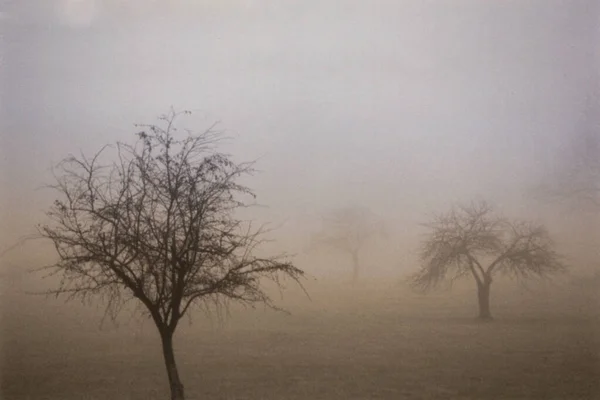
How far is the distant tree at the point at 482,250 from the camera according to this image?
10000 millimetres

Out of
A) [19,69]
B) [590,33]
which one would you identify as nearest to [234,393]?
[19,69]

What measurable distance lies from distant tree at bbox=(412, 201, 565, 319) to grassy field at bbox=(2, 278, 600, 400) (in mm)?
320

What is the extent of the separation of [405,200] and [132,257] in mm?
4584

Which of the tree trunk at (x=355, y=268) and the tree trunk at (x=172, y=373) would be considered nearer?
the tree trunk at (x=172, y=373)

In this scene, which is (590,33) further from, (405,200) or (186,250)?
(186,250)

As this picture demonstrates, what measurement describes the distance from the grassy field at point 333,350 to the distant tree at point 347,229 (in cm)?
75

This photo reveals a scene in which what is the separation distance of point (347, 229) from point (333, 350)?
1.86 m

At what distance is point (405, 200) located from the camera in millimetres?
10203

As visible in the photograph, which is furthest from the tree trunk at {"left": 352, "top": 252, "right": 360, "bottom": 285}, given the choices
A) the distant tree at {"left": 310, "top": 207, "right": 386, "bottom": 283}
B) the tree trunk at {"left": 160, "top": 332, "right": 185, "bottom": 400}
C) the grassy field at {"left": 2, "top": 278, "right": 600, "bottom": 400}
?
the tree trunk at {"left": 160, "top": 332, "right": 185, "bottom": 400}

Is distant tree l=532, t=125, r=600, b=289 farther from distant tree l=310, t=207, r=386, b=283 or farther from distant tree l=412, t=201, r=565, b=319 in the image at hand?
distant tree l=310, t=207, r=386, b=283

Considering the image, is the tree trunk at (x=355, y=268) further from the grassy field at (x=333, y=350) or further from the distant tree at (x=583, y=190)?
the distant tree at (x=583, y=190)

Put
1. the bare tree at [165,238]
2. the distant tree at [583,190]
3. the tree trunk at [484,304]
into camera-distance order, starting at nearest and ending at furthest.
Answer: the bare tree at [165,238] < the distant tree at [583,190] < the tree trunk at [484,304]

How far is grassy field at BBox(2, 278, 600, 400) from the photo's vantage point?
356 inches

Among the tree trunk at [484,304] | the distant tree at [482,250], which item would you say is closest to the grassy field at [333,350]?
the tree trunk at [484,304]
